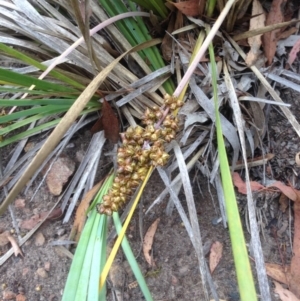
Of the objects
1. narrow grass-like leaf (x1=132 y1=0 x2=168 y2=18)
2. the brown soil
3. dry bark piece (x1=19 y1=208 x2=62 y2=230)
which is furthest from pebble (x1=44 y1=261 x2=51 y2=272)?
narrow grass-like leaf (x1=132 y1=0 x2=168 y2=18)

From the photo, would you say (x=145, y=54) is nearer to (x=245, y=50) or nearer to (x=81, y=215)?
(x=245, y=50)

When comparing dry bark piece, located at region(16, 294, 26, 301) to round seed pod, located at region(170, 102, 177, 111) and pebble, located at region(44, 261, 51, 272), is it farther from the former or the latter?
round seed pod, located at region(170, 102, 177, 111)

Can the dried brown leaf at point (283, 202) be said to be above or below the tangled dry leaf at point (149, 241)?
above

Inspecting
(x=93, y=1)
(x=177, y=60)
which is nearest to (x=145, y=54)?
(x=177, y=60)

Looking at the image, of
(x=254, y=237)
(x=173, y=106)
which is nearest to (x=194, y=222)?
(x=254, y=237)

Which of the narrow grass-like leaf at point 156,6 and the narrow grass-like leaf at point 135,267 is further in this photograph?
the narrow grass-like leaf at point 156,6

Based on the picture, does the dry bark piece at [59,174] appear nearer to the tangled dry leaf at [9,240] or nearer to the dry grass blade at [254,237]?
the tangled dry leaf at [9,240]

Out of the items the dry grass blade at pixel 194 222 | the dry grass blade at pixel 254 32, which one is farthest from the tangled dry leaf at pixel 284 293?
the dry grass blade at pixel 254 32
